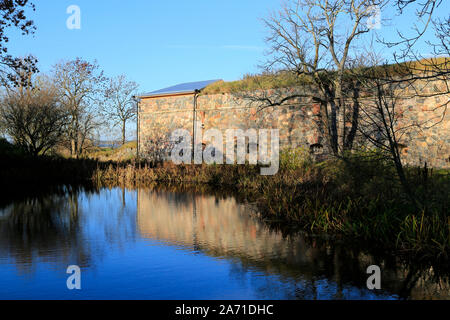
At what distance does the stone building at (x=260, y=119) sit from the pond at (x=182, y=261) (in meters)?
9.67

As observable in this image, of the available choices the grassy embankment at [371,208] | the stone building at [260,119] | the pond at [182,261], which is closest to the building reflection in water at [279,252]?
the pond at [182,261]

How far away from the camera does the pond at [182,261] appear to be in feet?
15.7

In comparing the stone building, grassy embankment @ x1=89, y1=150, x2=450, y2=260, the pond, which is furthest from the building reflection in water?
the stone building

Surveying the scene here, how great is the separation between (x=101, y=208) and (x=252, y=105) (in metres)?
13.7

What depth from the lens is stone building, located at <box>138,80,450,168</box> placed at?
1844 cm

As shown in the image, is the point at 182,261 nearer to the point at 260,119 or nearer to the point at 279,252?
the point at 279,252

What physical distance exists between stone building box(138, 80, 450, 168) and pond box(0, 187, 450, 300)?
31.7 ft

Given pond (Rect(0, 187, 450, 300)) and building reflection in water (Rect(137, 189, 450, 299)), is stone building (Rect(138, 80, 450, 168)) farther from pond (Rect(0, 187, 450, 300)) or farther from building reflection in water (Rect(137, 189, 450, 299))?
pond (Rect(0, 187, 450, 300))

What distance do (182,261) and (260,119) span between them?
1806 cm

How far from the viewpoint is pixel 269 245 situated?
7230mm

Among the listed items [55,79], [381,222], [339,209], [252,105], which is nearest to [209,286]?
[381,222]

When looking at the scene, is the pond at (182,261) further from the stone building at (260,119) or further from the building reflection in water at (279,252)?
the stone building at (260,119)

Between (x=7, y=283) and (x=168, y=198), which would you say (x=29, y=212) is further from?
(x=7, y=283)

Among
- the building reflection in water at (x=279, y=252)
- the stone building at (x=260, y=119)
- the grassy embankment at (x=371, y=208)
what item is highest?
the stone building at (x=260, y=119)
